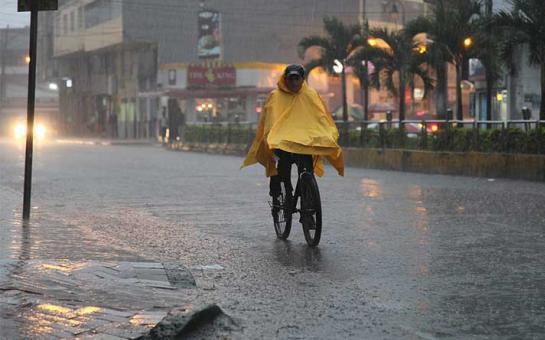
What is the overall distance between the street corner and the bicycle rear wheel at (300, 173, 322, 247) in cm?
165

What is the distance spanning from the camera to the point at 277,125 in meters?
8.93

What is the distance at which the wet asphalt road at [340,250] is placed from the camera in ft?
19.1

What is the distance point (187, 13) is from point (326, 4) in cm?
920

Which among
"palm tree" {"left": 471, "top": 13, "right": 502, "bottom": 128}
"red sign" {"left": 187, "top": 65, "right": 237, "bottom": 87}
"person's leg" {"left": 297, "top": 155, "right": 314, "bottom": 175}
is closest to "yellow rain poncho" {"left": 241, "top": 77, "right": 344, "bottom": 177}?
"person's leg" {"left": 297, "top": 155, "right": 314, "bottom": 175}

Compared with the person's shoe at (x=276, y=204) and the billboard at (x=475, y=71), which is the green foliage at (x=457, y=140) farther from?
the person's shoe at (x=276, y=204)

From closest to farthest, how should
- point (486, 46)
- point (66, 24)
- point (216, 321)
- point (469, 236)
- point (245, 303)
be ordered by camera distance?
point (216, 321) < point (245, 303) < point (469, 236) < point (486, 46) < point (66, 24)

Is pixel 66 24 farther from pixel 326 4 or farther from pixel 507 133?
pixel 507 133

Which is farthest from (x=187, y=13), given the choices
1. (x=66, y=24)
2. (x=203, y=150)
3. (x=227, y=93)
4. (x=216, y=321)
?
(x=216, y=321)

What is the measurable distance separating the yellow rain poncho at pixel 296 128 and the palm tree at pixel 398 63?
2081 centimetres

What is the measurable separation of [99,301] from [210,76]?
4931 centimetres

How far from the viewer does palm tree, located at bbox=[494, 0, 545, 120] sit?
2289 cm

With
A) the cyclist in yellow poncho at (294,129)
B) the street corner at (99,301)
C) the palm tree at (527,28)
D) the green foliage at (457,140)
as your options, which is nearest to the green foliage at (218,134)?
the green foliage at (457,140)

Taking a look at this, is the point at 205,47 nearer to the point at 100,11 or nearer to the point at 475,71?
the point at 100,11

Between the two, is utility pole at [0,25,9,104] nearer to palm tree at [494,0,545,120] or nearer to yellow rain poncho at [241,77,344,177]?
palm tree at [494,0,545,120]
